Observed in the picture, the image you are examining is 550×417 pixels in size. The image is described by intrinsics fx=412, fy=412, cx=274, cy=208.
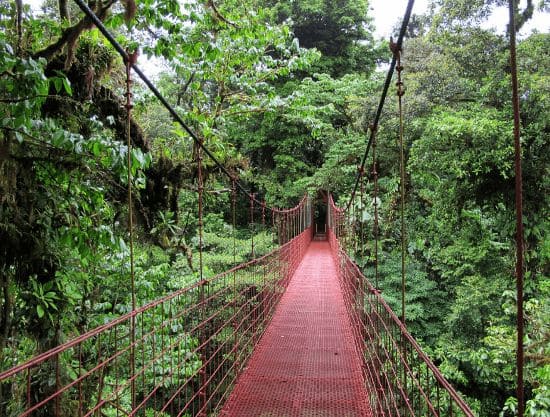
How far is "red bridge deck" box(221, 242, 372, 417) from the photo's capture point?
174 centimetres

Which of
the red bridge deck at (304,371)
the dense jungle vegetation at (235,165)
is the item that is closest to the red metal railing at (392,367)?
the red bridge deck at (304,371)

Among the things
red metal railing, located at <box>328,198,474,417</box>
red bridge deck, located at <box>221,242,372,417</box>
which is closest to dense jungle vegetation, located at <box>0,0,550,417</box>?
red bridge deck, located at <box>221,242,372,417</box>

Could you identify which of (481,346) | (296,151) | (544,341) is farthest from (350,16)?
(544,341)

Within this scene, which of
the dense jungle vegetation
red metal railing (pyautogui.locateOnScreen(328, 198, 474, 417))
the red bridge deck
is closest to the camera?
red metal railing (pyautogui.locateOnScreen(328, 198, 474, 417))

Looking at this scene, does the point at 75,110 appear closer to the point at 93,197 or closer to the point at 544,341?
the point at 93,197

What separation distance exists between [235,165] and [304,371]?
197cm

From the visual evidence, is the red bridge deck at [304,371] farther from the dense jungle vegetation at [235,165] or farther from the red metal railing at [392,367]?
the dense jungle vegetation at [235,165]

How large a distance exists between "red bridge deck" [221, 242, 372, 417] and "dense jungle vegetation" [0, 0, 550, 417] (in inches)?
34.3

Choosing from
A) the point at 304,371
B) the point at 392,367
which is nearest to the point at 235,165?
the point at 304,371

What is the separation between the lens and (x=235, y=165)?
3.63m

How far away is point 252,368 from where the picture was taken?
224 cm

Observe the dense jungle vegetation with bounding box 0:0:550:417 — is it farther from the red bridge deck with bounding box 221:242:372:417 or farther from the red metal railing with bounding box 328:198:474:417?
the red metal railing with bounding box 328:198:474:417

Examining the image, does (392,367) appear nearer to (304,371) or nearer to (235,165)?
(304,371)

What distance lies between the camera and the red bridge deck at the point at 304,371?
1738mm
